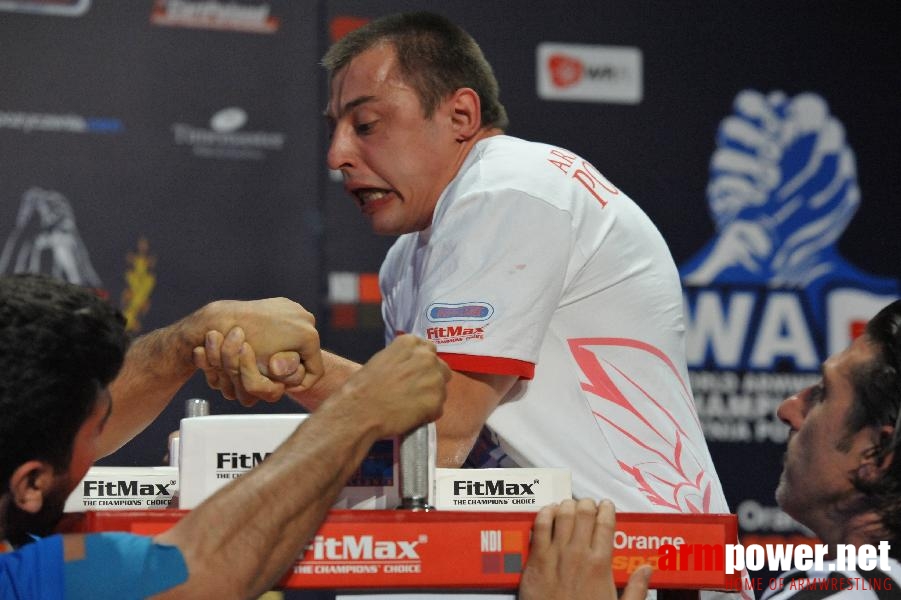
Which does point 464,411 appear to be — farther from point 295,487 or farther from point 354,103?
point 354,103

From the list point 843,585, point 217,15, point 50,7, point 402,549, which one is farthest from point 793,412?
point 50,7

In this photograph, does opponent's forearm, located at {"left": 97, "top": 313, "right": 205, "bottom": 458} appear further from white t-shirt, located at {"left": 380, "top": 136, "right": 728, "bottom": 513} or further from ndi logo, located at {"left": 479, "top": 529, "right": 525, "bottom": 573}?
ndi logo, located at {"left": 479, "top": 529, "right": 525, "bottom": 573}

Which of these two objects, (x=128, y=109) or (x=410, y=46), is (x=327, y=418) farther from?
(x=128, y=109)

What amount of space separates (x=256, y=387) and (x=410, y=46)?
2.41ft

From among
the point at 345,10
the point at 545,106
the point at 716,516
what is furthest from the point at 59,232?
the point at 716,516

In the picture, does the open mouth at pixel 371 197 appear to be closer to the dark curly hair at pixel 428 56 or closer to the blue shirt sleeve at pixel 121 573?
the dark curly hair at pixel 428 56

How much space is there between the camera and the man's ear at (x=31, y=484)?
1349 mm

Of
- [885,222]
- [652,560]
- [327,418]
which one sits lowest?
[652,560]

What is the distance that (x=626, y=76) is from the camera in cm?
431

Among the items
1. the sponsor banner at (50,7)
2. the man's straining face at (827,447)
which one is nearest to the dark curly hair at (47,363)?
the man's straining face at (827,447)

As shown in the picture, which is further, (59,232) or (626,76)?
(626,76)

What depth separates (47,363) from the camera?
1339mm

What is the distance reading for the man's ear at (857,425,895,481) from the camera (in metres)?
1.98

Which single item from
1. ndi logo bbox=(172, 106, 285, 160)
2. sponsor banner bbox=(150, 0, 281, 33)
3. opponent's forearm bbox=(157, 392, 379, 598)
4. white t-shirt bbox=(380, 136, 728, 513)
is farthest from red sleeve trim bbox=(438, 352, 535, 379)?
sponsor banner bbox=(150, 0, 281, 33)
